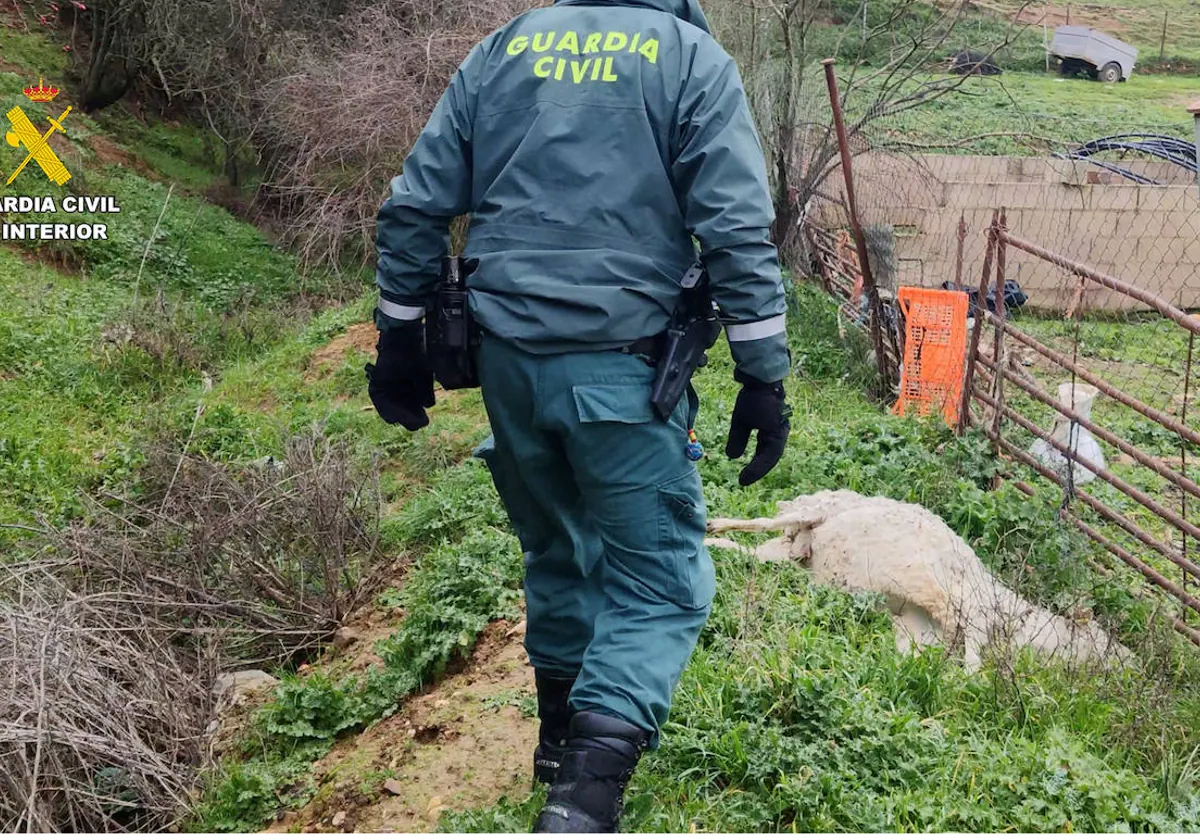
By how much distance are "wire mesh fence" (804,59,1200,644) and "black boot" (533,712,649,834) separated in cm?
296

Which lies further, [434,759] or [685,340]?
[434,759]

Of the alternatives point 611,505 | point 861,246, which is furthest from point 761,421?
point 861,246

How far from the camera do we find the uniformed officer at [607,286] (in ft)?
8.42

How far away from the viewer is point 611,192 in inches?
104

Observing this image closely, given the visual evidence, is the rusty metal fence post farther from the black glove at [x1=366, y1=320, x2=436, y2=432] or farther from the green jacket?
the black glove at [x1=366, y1=320, x2=436, y2=432]

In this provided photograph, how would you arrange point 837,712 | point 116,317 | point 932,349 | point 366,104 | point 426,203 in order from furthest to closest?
point 366,104
point 116,317
point 932,349
point 837,712
point 426,203

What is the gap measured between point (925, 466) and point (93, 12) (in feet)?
47.0

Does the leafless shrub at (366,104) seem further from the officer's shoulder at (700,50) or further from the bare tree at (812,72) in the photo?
the officer's shoulder at (700,50)

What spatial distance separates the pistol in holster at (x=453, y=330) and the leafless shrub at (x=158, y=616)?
149 centimetres

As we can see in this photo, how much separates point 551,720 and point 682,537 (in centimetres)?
68

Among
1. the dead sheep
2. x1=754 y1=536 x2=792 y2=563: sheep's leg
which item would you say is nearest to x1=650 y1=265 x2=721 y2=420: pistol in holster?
the dead sheep

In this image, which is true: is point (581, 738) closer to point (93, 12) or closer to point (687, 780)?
point (687, 780)

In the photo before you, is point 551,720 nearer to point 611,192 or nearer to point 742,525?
point 611,192

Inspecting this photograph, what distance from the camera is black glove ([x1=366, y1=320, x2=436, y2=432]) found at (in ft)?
9.63
